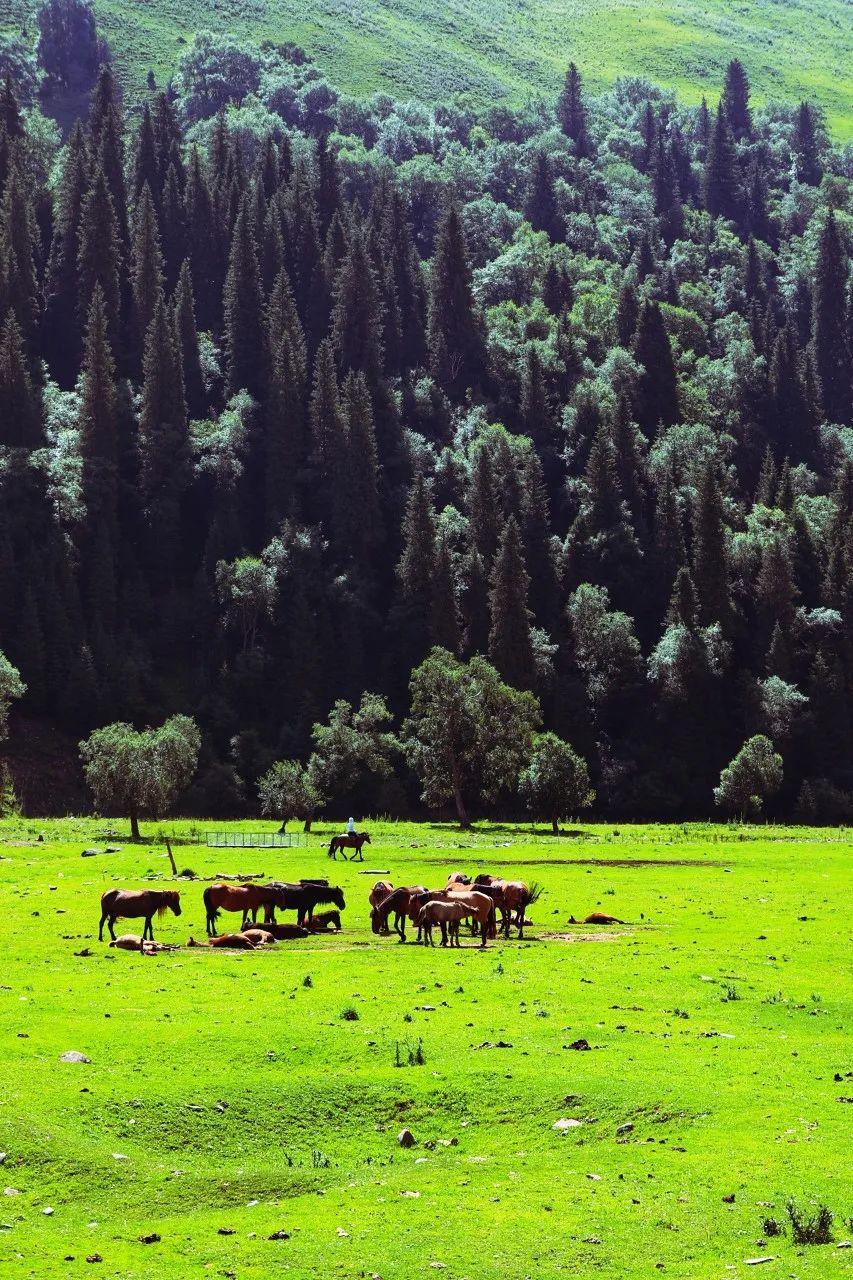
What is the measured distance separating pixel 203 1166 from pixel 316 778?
107 m

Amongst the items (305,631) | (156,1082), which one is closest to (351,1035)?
(156,1082)

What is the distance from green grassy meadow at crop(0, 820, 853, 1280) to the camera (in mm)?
25797

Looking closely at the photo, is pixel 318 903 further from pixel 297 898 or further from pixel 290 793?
pixel 290 793

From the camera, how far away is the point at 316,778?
5379 inches

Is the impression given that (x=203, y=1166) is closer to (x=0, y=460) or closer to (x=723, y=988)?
(x=723, y=988)

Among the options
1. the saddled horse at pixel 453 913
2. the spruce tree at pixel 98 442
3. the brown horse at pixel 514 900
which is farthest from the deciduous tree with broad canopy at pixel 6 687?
the saddled horse at pixel 453 913

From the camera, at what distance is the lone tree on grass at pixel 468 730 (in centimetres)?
12731

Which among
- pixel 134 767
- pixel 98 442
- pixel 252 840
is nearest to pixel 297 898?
pixel 252 840

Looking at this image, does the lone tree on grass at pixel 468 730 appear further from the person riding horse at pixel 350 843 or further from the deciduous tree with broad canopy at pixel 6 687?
the person riding horse at pixel 350 843

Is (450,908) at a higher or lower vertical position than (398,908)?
higher

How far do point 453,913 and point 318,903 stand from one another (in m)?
9.04

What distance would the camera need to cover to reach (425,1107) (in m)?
32.6

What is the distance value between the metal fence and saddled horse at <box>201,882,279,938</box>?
36.6 metres

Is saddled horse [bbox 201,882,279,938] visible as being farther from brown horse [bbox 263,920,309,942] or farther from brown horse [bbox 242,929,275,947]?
brown horse [bbox 242,929,275,947]
